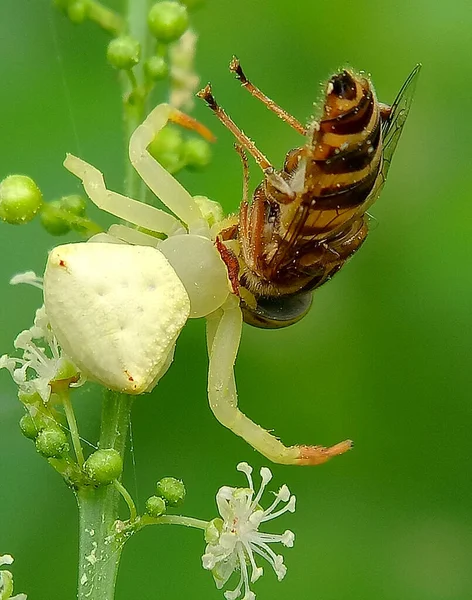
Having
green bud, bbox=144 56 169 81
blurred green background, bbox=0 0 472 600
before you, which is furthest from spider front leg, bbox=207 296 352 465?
blurred green background, bbox=0 0 472 600

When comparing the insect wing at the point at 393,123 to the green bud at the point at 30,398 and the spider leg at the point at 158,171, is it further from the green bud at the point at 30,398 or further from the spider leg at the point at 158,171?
the green bud at the point at 30,398

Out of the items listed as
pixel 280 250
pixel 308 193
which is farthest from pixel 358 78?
pixel 280 250

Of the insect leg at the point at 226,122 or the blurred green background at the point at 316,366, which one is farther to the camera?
the blurred green background at the point at 316,366

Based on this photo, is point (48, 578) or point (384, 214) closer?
point (48, 578)

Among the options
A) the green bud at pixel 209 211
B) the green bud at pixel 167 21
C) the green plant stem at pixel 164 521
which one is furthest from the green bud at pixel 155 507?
the green bud at pixel 167 21

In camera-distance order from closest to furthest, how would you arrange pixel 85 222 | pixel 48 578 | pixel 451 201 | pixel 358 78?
pixel 358 78 < pixel 85 222 < pixel 48 578 < pixel 451 201

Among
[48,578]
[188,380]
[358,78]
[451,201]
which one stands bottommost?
[48,578]

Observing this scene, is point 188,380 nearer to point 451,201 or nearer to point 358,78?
point 451,201

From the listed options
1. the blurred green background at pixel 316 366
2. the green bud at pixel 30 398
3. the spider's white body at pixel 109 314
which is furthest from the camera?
the blurred green background at pixel 316 366

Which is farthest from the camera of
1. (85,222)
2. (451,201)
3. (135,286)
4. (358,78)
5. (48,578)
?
(451,201)
